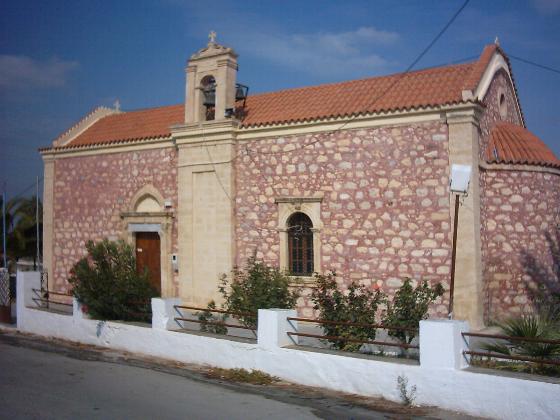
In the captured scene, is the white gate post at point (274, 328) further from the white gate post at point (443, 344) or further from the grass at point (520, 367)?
the grass at point (520, 367)

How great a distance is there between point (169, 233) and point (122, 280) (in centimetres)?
409

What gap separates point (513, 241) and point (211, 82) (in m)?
8.57

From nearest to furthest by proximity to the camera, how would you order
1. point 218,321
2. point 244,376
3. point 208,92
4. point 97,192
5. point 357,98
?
1. point 244,376
2. point 218,321
3. point 357,98
4. point 208,92
5. point 97,192

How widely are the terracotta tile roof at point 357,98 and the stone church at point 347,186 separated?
0.06 m

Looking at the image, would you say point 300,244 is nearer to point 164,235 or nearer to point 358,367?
point 164,235

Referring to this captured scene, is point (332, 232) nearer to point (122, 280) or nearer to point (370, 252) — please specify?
point (370, 252)

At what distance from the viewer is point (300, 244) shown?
44.1 ft

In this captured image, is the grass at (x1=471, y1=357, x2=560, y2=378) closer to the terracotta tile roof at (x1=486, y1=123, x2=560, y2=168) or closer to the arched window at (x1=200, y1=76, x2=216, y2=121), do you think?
the terracotta tile roof at (x1=486, y1=123, x2=560, y2=168)

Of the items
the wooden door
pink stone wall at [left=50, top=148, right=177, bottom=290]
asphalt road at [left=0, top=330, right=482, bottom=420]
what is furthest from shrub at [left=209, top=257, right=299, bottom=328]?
the wooden door

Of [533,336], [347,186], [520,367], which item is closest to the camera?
[520,367]

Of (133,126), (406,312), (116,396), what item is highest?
(133,126)

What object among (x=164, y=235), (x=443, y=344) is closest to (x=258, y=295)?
(x=443, y=344)

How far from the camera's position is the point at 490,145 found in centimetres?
1264

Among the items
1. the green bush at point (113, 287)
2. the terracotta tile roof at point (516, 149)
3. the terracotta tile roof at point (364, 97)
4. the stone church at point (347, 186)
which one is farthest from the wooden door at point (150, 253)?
the terracotta tile roof at point (516, 149)
